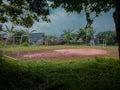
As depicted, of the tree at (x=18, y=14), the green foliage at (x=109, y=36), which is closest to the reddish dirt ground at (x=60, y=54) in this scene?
the tree at (x=18, y=14)

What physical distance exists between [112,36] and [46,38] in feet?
42.5

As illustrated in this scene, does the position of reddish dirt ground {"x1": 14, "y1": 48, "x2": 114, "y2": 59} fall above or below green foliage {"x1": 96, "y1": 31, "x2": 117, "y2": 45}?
below

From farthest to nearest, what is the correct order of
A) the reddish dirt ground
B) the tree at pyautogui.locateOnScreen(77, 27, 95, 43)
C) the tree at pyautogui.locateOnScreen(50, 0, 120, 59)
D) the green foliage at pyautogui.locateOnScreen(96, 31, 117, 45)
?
the tree at pyautogui.locateOnScreen(77, 27, 95, 43)
the green foliage at pyautogui.locateOnScreen(96, 31, 117, 45)
the reddish dirt ground
the tree at pyautogui.locateOnScreen(50, 0, 120, 59)

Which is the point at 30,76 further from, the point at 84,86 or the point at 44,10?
the point at 44,10

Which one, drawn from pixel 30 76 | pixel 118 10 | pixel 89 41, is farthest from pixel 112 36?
pixel 30 76

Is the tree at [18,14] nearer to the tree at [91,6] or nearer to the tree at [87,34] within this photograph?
the tree at [91,6]

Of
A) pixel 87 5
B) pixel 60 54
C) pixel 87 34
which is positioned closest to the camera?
pixel 87 5

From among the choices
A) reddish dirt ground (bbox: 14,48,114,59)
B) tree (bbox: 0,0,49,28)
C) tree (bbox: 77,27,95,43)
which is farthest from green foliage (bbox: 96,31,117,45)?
tree (bbox: 0,0,49,28)

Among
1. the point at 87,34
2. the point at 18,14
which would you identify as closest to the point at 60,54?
the point at 18,14

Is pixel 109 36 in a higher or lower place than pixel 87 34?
lower

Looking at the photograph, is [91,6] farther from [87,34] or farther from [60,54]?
[87,34]

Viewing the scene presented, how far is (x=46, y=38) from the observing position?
169 feet

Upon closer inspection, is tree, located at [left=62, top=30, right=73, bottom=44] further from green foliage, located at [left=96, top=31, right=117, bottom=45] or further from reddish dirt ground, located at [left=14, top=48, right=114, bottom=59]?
reddish dirt ground, located at [left=14, top=48, right=114, bottom=59]

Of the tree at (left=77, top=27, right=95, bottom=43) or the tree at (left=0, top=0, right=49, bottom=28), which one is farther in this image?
the tree at (left=77, top=27, right=95, bottom=43)
